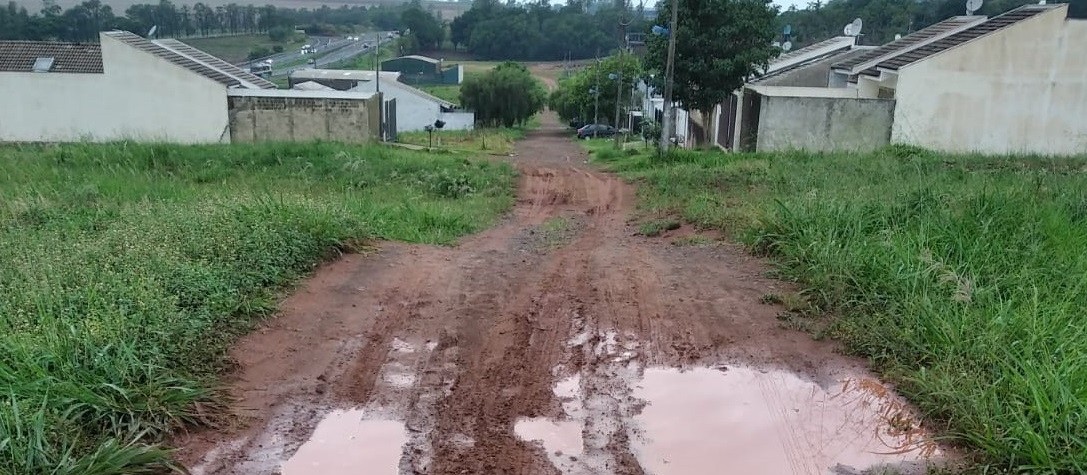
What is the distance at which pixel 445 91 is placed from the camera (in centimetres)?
6950

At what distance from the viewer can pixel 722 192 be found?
12523 millimetres

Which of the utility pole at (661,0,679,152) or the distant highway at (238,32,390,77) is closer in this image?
the utility pole at (661,0,679,152)

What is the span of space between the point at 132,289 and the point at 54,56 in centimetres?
2506

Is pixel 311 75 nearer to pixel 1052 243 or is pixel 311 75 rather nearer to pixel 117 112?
pixel 117 112

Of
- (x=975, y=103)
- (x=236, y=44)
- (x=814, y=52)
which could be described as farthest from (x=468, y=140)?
(x=236, y=44)

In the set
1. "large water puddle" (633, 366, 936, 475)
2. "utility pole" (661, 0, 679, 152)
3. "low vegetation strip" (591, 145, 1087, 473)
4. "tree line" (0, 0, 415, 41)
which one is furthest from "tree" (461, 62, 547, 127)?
"large water puddle" (633, 366, 936, 475)

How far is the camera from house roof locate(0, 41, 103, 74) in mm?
24766

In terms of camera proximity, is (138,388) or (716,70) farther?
(716,70)

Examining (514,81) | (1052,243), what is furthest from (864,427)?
(514,81)

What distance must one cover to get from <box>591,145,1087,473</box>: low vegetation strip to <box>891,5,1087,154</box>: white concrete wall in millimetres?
9099

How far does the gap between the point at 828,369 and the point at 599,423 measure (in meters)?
1.74

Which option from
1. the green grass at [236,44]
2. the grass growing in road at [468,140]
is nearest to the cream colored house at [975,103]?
the grass growing in road at [468,140]

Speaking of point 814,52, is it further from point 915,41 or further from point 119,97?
point 119,97

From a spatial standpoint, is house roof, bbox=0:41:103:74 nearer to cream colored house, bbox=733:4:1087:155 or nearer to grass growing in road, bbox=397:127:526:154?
grass growing in road, bbox=397:127:526:154
